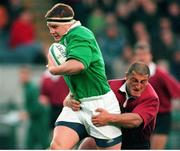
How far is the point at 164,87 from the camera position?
12828 millimetres

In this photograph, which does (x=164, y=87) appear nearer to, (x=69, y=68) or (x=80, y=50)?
(x=80, y=50)

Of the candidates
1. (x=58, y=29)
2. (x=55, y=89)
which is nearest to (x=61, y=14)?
(x=58, y=29)

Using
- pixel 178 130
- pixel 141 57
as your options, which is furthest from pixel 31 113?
pixel 141 57

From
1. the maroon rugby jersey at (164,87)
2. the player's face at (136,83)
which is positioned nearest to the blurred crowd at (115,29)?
the maroon rugby jersey at (164,87)

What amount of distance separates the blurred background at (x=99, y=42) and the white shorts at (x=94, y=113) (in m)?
7.75

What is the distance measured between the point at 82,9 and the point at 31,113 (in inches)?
132

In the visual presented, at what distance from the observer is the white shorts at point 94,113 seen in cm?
946

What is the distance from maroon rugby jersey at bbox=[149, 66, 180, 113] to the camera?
12.7 m

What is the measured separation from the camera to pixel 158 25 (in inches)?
755

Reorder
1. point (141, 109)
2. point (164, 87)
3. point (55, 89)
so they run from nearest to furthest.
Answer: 1. point (141, 109)
2. point (164, 87)
3. point (55, 89)

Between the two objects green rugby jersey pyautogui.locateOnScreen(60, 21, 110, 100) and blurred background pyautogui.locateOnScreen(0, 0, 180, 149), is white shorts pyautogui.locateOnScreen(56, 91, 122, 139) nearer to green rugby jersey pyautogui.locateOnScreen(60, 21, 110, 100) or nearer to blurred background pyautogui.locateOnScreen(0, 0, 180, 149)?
green rugby jersey pyautogui.locateOnScreen(60, 21, 110, 100)

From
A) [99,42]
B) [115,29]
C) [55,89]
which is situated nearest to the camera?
[55,89]

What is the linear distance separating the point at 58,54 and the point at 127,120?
1007 millimetres

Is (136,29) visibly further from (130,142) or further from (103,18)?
(130,142)
